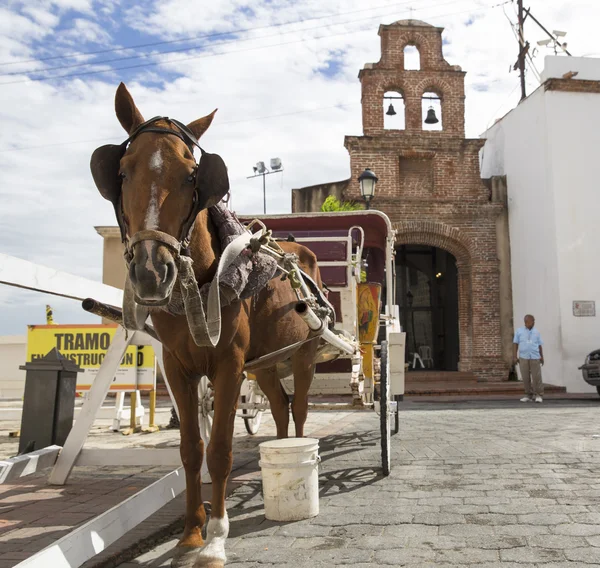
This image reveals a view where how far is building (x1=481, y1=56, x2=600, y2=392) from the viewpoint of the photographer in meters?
16.8

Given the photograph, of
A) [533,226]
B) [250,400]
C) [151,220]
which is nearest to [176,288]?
[151,220]

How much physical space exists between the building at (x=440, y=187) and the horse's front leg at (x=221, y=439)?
15.8 meters

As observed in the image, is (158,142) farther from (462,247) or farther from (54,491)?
(462,247)

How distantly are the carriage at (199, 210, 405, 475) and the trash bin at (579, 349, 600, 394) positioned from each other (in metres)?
8.42

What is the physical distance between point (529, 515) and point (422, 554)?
1.07m

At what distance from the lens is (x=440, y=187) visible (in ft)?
62.7

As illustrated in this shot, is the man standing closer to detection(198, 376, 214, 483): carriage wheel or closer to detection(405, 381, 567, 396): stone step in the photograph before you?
detection(405, 381, 567, 396): stone step

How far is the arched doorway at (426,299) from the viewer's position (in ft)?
69.2

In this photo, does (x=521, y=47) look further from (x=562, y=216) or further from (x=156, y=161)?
(x=156, y=161)

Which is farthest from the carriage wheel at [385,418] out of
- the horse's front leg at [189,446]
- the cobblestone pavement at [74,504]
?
the horse's front leg at [189,446]

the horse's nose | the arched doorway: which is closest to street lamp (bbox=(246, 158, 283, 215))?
the arched doorway

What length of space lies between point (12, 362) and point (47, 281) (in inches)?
264

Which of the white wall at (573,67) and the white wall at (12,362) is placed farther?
the white wall at (573,67)

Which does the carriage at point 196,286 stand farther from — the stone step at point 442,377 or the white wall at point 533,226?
the stone step at point 442,377
